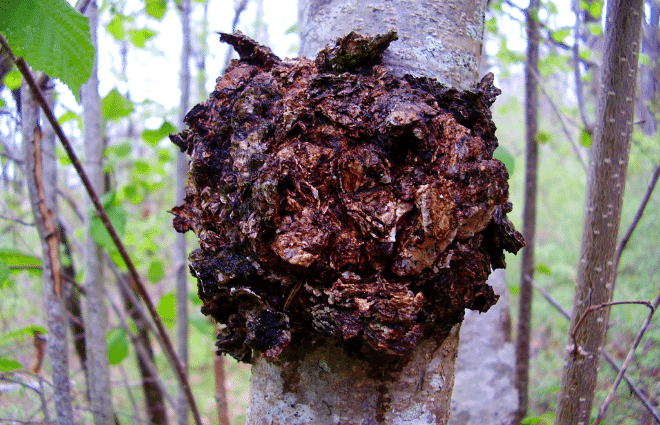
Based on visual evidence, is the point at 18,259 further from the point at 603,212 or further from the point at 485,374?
the point at 485,374

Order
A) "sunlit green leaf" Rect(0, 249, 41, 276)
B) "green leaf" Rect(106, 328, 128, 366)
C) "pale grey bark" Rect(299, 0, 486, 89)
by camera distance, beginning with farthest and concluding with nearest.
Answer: "green leaf" Rect(106, 328, 128, 366), "sunlit green leaf" Rect(0, 249, 41, 276), "pale grey bark" Rect(299, 0, 486, 89)

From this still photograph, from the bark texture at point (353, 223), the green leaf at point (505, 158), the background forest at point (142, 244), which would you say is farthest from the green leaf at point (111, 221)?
the green leaf at point (505, 158)

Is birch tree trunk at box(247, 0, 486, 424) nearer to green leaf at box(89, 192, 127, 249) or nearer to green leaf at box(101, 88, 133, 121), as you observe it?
green leaf at box(89, 192, 127, 249)

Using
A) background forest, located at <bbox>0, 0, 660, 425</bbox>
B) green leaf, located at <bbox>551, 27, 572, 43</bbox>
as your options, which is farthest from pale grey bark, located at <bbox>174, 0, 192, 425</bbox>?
green leaf, located at <bbox>551, 27, 572, 43</bbox>

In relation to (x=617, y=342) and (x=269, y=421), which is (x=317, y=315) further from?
(x=617, y=342)

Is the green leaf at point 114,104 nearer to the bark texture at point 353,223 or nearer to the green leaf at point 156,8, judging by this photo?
the green leaf at point 156,8

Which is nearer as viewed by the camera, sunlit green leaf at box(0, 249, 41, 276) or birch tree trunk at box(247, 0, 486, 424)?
A: birch tree trunk at box(247, 0, 486, 424)

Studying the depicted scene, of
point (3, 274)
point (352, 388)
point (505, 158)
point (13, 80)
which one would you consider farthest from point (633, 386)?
point (13, 80)
